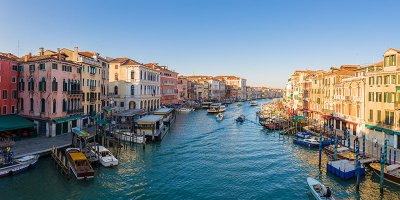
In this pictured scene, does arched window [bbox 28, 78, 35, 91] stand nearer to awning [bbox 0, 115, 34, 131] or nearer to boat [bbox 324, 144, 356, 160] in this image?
awning [bbox 0, 115, 34, 131]

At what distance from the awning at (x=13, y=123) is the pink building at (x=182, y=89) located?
75716 mm

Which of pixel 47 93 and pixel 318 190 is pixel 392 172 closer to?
pixel 318 190

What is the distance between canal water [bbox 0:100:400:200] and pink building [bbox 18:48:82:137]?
26.6 ft

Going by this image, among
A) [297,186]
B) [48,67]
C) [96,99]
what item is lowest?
[297,186]

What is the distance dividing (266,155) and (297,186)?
10.4m

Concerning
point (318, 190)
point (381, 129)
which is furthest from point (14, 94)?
point (381, 129)

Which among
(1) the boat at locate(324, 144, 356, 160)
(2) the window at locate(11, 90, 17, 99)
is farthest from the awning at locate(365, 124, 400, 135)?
(2) the window at locate(11, 90, 17, 99)

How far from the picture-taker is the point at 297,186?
930 inches

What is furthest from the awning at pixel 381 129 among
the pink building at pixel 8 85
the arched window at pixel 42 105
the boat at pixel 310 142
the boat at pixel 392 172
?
the pink building at pixel 8 85

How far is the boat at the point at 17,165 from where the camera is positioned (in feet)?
75.7

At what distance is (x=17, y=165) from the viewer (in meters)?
23.6

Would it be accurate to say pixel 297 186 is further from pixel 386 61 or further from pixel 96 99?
pixel 96 99

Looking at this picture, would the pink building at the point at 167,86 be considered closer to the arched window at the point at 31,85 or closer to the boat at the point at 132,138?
the boat at the point at 132,138

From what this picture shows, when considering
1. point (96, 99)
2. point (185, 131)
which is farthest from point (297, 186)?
point (96, 99)
